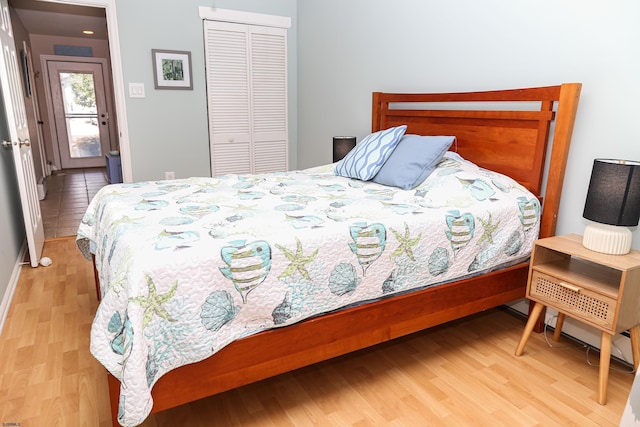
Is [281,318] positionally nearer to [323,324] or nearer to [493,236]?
[323,324]

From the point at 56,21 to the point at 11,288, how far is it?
4.69m

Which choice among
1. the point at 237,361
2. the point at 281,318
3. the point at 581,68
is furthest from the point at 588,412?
the point at 581,68

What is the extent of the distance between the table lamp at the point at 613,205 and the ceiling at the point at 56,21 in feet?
16.0

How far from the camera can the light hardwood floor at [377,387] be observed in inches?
63.4

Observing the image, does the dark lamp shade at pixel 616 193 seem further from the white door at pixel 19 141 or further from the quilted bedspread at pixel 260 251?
the white door at pixel 19 141

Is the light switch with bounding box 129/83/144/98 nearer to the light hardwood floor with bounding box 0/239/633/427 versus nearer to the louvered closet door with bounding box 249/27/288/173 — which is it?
the louvered closet door with bounding box 249/27/288/173

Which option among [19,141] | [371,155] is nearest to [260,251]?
[371,155]

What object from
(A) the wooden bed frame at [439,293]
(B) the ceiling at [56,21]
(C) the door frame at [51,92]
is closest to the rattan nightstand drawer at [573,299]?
(A) the wooden bed frame at [439,293]

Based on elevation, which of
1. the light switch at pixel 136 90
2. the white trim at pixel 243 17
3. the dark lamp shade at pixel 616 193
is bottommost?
the dark lamp shade at pixel 616 193

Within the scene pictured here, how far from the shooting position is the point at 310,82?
13.7 ft

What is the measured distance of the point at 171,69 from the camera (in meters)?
3.74

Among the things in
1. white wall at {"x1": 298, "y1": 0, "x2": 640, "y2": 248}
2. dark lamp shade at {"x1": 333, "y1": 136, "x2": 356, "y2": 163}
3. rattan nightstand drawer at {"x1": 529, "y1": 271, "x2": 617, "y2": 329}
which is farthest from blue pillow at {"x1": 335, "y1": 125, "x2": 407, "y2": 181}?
rattan nightstand drawer at {"x1": 529, "y1": 271, "x2": 617, "y2": 329}

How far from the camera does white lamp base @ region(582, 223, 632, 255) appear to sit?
173 cm

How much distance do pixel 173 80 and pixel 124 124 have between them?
58 cm
